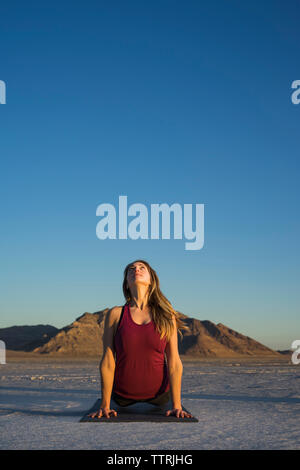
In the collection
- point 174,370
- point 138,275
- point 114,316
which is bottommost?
point 174,370

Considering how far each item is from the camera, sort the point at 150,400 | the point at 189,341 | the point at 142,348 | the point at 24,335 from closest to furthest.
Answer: the point at 142,348 → the point at 150,400 → the point at 189,341 → the point at 24,335

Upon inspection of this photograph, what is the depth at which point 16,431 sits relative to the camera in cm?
388

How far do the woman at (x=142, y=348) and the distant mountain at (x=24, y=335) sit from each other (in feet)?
212

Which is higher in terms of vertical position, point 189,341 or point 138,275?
point 138,275

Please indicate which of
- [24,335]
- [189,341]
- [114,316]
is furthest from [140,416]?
[24,335]

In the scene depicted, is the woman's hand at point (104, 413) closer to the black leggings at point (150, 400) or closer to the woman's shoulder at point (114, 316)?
the black leggings at point (150, 400)

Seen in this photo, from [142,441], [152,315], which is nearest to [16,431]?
[142,441]

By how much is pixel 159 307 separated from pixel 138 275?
0.34 metres

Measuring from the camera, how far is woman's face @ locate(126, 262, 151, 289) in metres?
4.46

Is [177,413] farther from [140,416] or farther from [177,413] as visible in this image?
→ [140,416]

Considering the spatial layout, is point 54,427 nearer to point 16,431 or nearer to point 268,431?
point 16,431

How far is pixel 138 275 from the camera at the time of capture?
4457 mm

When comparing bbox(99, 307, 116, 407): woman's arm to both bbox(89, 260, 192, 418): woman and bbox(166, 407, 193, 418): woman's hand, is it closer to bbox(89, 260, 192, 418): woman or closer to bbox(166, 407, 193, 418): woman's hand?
bbox(89, 260, 192, 418): woman

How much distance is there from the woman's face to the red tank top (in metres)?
0.25
